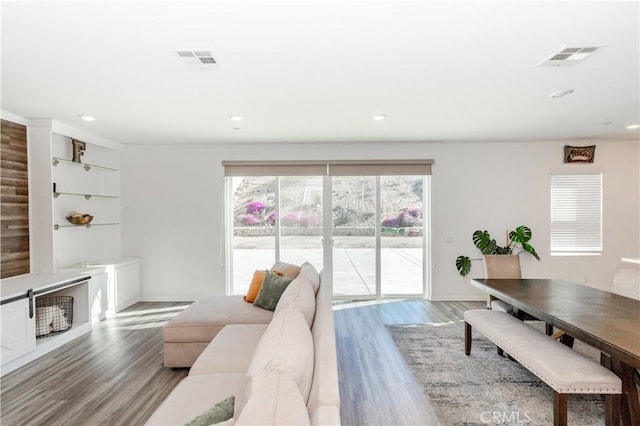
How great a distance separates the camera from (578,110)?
11.7 feet

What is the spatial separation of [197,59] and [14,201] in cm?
301

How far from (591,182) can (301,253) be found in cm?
487

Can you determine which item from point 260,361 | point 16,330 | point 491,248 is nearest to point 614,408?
point 260,361

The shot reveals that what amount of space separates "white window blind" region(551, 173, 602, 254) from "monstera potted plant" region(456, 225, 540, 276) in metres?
0.55

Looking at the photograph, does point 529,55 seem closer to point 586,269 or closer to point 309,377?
point 309,377

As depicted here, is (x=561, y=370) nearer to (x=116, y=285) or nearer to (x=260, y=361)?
(x=260, y=361)

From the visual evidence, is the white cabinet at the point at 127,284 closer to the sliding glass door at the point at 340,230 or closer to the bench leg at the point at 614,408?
the sliding glass door at the point at 340,230

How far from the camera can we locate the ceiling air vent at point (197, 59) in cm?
222

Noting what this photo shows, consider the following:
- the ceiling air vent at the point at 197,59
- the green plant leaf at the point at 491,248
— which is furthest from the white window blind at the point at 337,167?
the ceiling air vent at the point at 197,59

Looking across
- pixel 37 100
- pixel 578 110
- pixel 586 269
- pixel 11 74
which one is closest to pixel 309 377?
pixel 11 74

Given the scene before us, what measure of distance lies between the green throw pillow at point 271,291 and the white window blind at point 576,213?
181 inches

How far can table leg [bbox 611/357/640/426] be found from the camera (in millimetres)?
1979

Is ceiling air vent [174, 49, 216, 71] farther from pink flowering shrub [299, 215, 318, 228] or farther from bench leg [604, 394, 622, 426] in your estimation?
bench leg [604, 394, 622, 426]

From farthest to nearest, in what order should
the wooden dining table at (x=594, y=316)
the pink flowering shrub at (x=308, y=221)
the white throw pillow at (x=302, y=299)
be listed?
the pink flowering shrub at (x=308, y=221), the white throw pillow at (x=302, y=299), the wooden dining table at (x=594, y=316)
